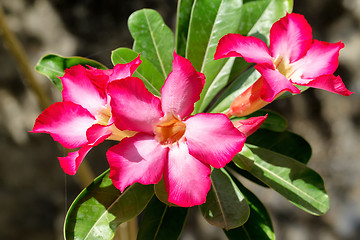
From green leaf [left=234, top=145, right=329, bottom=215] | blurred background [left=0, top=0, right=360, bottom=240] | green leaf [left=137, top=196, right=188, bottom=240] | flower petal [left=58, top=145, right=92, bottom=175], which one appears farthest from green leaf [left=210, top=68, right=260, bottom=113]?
blurred background [left=0, top=0, right=360, bottom=240]

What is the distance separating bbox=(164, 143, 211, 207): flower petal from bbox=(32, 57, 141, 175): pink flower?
11 centimetres

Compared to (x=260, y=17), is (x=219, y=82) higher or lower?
lower

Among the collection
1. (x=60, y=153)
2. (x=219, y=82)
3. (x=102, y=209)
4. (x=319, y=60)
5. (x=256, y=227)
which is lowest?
(x=60, y=153)

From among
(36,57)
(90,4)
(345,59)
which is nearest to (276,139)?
(345,59)

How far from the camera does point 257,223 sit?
75 cm

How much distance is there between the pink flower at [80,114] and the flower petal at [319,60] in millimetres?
291

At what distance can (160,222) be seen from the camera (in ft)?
2.44

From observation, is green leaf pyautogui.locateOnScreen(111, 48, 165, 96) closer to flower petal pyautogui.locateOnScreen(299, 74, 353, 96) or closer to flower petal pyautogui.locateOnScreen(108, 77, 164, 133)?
flower petal pyautogui.locateOnScreen(108, 77, 164, 133)

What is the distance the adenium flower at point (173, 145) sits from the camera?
1.66 ft

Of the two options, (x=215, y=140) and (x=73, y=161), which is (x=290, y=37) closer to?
(x=215, y=140)

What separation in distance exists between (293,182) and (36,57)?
1758 millimetres

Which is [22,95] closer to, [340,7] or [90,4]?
[90,4]

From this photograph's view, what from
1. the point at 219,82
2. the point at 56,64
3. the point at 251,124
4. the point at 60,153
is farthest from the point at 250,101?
the point at 60,153

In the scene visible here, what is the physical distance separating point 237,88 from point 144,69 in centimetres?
23
